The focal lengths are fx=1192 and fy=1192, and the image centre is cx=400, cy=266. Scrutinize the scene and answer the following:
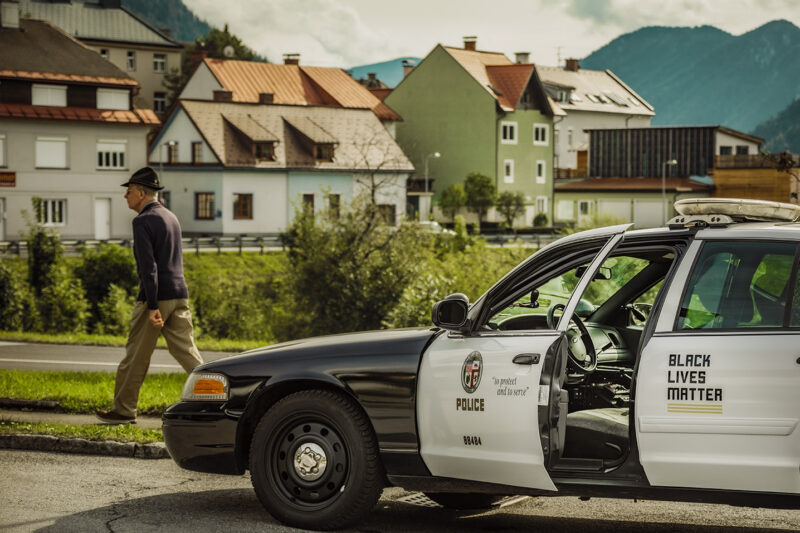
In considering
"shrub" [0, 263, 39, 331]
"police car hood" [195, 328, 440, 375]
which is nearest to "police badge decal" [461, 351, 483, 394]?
"police car hood" [195, 328, 440, 375]

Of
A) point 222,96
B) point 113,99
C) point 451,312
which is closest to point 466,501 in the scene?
point 451,312

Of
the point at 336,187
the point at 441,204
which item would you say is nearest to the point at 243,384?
the point at 336,187

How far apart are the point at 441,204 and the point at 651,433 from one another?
7583 centimetres

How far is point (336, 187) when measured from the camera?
74.2 metres

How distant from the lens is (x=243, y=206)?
6975 centimetres

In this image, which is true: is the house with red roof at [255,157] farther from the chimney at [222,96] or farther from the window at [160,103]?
the window at [160,103]

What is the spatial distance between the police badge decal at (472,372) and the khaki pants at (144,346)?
13.0ft

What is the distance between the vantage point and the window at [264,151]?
71.0 m

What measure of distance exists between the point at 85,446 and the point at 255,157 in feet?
205

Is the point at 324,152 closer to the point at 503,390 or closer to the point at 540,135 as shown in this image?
the point at 540,135

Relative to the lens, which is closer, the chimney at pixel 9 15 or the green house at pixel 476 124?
the chimney at pixel 9 15

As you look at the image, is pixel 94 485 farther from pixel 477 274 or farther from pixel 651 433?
pixel 477 274

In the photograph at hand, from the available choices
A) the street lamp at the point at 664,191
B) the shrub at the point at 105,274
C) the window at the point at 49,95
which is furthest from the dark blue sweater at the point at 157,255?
the street lamp at the point at 664,191

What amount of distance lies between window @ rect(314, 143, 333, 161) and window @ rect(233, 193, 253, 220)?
5.64 meters
